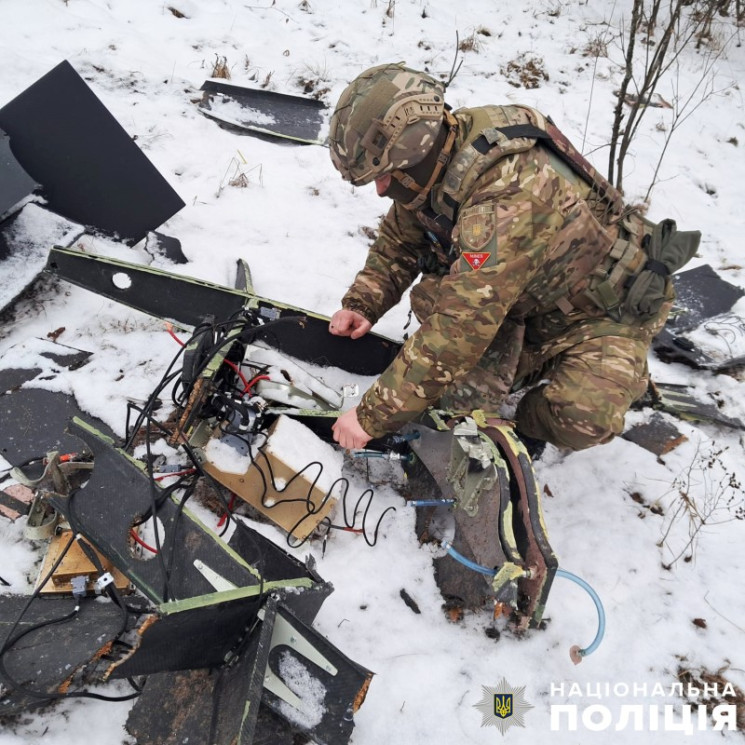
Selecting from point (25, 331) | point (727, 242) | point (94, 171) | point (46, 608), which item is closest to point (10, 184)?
point (94, 171)

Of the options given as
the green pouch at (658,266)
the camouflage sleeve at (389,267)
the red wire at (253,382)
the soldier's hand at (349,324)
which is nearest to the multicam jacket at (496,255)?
the green pouch at (658,266)

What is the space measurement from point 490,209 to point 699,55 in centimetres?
646

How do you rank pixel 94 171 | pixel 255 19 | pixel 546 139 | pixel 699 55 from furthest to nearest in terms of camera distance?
1. pixel 699 55
2. pixel 255 19
3. pixel 94 171
4. pixel 546 139

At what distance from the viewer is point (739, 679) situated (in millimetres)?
2393

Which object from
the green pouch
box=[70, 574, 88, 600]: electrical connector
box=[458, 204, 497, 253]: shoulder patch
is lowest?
box=[70, 574, 88, 600]: electrical connector

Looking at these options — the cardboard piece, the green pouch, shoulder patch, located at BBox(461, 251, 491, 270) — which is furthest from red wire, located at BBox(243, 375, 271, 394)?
the green pouch

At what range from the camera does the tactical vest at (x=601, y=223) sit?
2.43m

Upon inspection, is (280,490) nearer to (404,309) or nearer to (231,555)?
(231,555)

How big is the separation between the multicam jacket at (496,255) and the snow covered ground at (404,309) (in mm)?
700

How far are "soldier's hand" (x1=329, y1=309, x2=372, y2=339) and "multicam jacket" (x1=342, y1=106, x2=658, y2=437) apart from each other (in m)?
0.60

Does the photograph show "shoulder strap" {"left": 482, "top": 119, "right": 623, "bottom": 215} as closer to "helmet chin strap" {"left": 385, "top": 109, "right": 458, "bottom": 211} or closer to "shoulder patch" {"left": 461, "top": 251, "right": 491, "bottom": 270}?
"helmet chin strap" {"left": 385, "top": 109, "right": 458, "bottom": 211}

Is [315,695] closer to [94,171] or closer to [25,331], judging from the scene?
[25,331]

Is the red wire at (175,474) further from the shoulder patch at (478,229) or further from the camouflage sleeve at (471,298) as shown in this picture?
the shoulder patch at (478,229)

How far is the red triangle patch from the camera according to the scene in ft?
7.52
